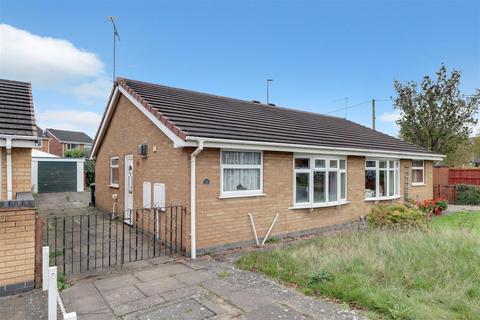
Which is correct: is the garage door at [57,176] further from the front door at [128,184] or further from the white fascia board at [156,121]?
the white fascia board at [156,121]

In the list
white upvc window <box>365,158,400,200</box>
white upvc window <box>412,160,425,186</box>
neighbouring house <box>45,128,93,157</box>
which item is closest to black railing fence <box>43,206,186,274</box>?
white upvc window <box>365,158,400,200</box>

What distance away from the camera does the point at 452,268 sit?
5.18m

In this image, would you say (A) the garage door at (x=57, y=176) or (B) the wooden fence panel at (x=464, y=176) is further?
(A) the garage door at (x=57, y=176)

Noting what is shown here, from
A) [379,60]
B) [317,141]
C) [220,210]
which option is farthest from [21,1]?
[379,60]

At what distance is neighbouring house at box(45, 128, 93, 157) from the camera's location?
42.4 metres

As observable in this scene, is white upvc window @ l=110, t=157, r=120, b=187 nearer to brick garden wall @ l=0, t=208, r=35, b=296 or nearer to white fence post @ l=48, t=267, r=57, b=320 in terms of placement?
brick garden wall @ l=0, t=208, r=35, b=296

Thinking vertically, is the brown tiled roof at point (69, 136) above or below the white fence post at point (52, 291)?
above

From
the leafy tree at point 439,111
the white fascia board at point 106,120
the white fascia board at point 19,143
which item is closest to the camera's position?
the white fascia board at point 19,143

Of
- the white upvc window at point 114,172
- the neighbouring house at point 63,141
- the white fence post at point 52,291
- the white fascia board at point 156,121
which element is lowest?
the white fence post at point 52,291

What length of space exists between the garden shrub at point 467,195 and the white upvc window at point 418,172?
420 cm

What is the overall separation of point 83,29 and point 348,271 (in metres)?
11.9

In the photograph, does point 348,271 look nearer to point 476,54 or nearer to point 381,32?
point 381,32

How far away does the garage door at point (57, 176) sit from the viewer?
23.0 metres

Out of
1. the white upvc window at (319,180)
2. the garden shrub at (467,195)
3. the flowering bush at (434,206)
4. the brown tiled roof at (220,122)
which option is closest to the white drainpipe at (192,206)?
the brown tiled roof at (220,122)
